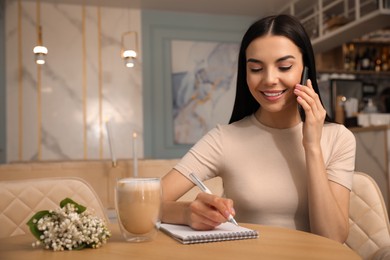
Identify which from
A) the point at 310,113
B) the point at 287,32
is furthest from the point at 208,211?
the point at 287,32

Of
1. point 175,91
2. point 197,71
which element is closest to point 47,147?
point 175,91

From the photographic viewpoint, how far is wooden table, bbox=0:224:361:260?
2.64ft

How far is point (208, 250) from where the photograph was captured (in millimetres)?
851

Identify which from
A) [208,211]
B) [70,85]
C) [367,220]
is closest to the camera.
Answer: [208,211]

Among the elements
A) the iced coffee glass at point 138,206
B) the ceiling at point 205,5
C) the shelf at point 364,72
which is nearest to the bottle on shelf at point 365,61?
the shelf at point 364,72

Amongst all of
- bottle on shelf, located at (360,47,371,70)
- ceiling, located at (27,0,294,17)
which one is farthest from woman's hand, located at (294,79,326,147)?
bottle on shelf, located at (360,47,371,70)

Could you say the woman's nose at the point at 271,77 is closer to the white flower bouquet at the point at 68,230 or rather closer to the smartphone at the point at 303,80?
the smartphone at the point at 303,80

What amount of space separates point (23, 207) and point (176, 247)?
2.51 feet

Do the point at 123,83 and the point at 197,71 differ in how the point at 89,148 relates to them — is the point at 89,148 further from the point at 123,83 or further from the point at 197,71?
the point at 197,71

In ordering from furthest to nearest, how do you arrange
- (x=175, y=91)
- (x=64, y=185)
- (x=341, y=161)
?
(x=175, y=91), (x=64, y=185), (x=341, y=161)

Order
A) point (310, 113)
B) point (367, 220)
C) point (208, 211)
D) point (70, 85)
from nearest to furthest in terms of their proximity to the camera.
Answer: point (208, 211), point (310, 113), point (367, 220), point (70, 85)

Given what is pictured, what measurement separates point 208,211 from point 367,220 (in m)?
0.68

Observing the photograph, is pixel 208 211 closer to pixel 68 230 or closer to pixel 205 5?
pixel 68 230

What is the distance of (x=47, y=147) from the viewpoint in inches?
209
